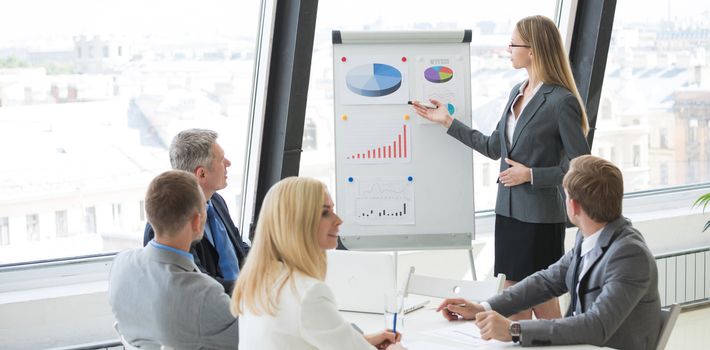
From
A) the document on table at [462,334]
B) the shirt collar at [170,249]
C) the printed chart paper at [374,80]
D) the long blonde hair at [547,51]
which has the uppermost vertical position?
the long blonde hair at [547,51]

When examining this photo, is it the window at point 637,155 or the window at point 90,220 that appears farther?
the window at point 637,155

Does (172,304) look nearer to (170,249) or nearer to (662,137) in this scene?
(170,249)

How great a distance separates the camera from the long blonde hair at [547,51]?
400cm

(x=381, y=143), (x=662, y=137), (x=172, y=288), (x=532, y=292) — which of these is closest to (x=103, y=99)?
(x=381, y=143)

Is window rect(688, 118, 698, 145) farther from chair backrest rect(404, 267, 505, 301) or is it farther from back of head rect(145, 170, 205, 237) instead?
back of head rect(145, 170, 205, 237)

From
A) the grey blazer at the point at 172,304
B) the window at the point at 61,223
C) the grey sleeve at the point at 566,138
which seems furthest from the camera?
the window at the point at 61,223

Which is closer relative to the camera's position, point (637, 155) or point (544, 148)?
point (544, 148)

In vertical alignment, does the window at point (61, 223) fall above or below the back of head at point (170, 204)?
below

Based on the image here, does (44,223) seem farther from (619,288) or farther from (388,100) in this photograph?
(619,288)

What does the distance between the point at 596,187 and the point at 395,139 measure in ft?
5.47

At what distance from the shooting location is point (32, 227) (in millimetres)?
4340

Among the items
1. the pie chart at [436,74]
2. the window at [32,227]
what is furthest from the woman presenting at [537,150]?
the window at [32,227]

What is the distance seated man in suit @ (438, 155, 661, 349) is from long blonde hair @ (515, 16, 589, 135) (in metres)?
1.14

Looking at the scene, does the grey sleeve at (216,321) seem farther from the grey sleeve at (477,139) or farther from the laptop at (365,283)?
the grey sleeve at (477,139)
